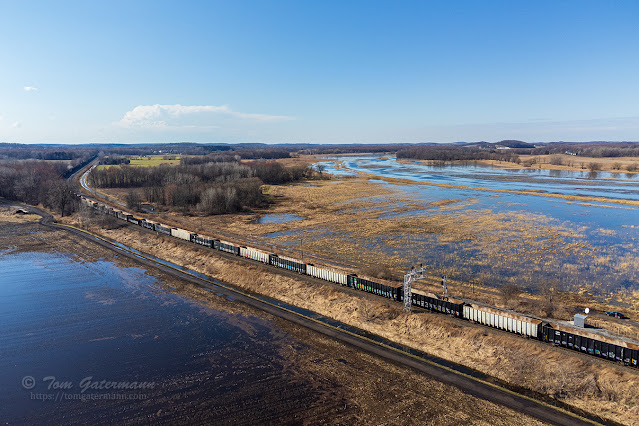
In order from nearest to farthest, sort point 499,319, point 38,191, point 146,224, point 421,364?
point 421,364
point 499,319
point 146,224
point 38,191

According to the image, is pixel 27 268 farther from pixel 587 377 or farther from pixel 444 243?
pixel 587 377

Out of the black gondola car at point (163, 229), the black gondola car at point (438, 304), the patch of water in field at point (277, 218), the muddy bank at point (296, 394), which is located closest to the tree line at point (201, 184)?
the patch of water in field at point (277, 218)

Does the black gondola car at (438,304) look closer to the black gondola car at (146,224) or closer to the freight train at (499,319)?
the freight train at (499,319)

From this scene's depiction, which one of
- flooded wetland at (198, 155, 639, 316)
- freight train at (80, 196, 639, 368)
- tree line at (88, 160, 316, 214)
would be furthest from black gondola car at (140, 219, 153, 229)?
freight train at (80, 196, 639, 368)

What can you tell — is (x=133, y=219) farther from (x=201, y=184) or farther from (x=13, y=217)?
(x=13, y=217)

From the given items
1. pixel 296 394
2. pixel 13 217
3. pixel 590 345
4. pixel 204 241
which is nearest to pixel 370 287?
pixel 296 394

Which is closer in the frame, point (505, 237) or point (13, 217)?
point (505, 237)

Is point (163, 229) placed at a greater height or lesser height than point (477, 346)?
greater
